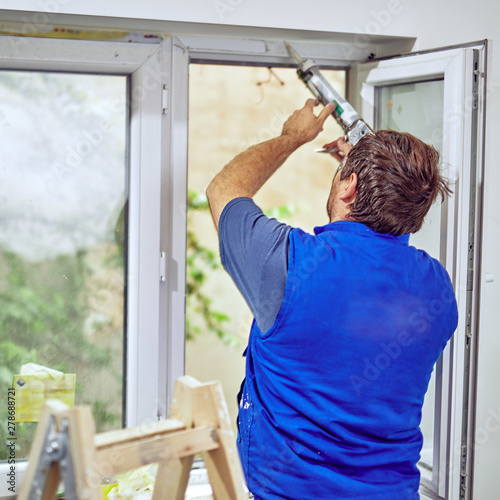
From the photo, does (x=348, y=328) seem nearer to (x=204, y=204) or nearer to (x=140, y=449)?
(x=140, y=449)

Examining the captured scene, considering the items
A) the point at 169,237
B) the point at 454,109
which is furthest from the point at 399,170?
the point at 169,237

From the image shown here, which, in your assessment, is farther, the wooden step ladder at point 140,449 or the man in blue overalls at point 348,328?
the man in blue overalls at point 348,328

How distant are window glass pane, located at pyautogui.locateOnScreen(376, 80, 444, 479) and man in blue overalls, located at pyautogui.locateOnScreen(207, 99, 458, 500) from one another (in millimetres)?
484

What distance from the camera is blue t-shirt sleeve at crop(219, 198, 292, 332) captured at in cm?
115

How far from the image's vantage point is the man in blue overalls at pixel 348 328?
45.1 inches

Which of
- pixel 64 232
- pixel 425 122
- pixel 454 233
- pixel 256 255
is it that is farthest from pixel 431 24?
pixel 64 232

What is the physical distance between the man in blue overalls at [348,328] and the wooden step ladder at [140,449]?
0.23 metres

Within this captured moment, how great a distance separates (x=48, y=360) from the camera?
5.62ft

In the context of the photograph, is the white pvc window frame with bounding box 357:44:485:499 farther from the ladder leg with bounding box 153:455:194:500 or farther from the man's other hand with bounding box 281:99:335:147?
the ladder leg with bounding box 153:455:194:500

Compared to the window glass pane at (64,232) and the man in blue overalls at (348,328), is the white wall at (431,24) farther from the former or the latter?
the man in blue overalls at (348,328)

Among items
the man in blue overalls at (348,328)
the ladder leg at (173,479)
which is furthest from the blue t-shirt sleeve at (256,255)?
the ladder leg at (173,479)

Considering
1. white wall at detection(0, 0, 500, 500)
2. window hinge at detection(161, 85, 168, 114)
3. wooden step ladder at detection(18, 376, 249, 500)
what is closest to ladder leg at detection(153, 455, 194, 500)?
wooden step ladder at detection(18, 376, 249, 500)

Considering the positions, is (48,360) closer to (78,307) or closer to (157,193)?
(78,307)

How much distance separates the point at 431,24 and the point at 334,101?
1.14ft
